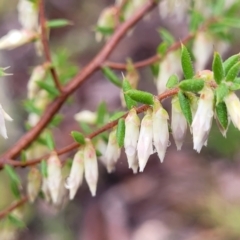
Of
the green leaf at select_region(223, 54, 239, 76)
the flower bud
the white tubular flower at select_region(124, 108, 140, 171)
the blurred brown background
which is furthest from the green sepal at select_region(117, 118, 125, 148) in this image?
the blurred brown background

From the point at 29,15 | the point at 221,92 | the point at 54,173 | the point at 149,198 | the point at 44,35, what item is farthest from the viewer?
the point at 149,198

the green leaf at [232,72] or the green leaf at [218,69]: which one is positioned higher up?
the green leaf at [218,69]

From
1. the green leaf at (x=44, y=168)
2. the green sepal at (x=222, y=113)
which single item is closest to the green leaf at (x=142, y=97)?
the green sepal at (x=222, y=113)

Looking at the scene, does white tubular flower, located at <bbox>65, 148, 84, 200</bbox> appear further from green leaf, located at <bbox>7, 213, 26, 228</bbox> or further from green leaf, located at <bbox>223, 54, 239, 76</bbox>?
green leaf, located at <bbox>223, 54, 239, 76</bbox>

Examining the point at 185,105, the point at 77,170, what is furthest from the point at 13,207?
the point at 185,105

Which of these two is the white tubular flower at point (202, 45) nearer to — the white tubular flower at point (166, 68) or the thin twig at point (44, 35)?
the white tubular flower at point (166, 68)

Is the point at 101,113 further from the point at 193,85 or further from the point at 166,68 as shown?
the point at 193,85
